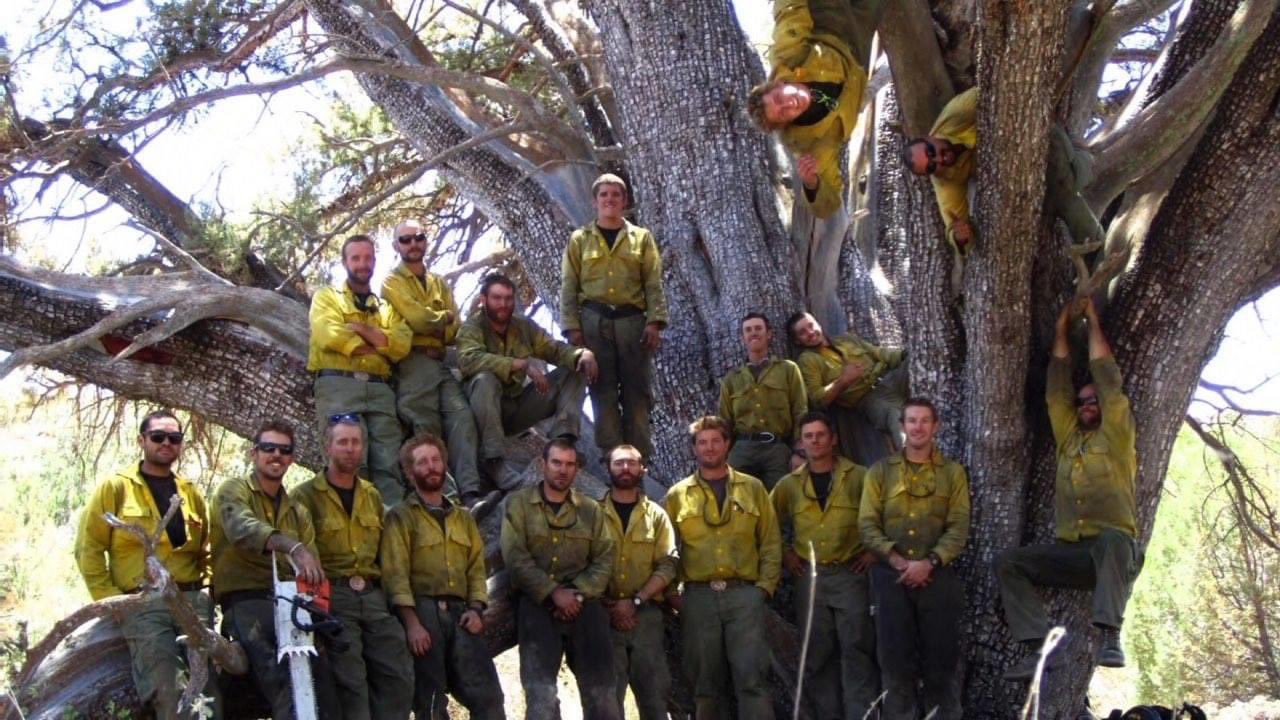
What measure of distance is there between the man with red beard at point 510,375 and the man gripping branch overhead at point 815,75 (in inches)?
82.5

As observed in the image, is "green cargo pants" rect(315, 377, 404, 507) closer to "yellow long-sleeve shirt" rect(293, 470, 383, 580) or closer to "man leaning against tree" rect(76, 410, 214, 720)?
"yellow long-sleeve shirt" rect(293, 470, 383, 580)

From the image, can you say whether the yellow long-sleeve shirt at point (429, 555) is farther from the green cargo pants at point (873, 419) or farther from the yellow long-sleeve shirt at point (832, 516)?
the green cargo pants at point (873, 419)

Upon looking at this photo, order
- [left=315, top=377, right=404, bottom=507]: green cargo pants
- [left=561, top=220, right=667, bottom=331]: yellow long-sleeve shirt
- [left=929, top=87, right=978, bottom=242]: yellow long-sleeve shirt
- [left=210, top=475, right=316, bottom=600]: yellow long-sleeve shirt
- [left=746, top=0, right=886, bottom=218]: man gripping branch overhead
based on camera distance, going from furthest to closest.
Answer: [left=561, top=220, right=667, bottom=331]: yellow long-sleeve shirt
[left=315, top=377, right=404, bottom=507]: green cargo pants
[left=929, top=87, right=978, bottom=242]: yellow long-sleeve shirt
[left=210, top=475, right=316, bottom=600]: yellow long-sleeve shirt
[left=746, top=0, right=886, bottom=218]: man gripping branch overhead

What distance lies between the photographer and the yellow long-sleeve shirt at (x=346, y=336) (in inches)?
356

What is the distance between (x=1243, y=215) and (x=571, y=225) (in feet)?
13.4

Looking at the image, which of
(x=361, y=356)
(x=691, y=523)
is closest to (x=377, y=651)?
(x=691, y=523)

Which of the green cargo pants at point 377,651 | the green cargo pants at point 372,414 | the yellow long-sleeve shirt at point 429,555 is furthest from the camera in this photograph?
the green cargo pants at point 372,414

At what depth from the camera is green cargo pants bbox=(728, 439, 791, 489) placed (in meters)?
9.68

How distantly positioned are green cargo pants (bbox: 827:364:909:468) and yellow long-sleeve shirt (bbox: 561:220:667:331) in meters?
1.28

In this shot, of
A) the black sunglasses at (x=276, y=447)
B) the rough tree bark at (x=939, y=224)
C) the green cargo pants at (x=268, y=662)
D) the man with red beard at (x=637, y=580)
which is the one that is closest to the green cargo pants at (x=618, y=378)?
the rough tree bark at (x=939, y=224)

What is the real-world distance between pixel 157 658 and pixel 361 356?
219cm

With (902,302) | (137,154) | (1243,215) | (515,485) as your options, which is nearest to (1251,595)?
(902,302)

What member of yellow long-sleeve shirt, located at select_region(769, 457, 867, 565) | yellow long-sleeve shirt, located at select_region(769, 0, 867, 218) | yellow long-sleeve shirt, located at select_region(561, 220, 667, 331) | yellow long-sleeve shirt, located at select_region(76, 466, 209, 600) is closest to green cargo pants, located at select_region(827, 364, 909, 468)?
yellow long-sleeve shirt, located at select_region(769, 457, 867, 565)

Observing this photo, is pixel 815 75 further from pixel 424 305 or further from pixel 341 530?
pixel 341 530
